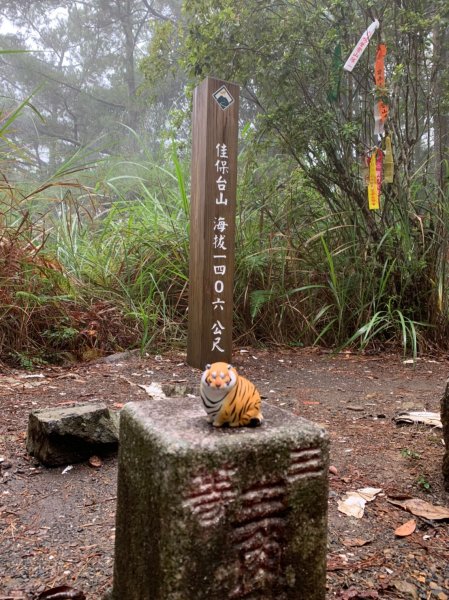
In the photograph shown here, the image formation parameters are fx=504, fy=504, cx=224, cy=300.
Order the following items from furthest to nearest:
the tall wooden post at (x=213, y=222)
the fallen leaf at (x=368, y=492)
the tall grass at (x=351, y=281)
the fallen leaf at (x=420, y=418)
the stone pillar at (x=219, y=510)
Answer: the tall grass at (x=351, y=281) → the tall wooden post at (x=213, y=222) → the fallen leaf at (x=420, y=418) → the fallen leaf at (x=368, y=492) → the stone pillar at (x=219, y=510)

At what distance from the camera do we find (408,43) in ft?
12.2

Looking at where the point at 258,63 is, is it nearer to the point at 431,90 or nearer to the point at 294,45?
the point at 294,45

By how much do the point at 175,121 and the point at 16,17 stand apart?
9722 millimetres

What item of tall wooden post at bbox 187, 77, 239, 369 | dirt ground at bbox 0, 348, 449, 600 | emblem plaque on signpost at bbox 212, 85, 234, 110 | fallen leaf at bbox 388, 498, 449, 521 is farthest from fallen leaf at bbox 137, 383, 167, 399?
emblem plaque on signpost at bbox 212, 85, 234, 110

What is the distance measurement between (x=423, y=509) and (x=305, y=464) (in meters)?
0.75

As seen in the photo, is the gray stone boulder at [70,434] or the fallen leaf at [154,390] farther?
the fallen leaf at [154,390]

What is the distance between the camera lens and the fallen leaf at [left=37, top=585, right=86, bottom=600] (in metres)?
1.13

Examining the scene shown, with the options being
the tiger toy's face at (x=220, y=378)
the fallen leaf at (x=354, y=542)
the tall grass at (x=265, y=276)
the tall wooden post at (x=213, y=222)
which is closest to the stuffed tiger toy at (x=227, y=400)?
the tiger toy's face at (x=220, y=378)

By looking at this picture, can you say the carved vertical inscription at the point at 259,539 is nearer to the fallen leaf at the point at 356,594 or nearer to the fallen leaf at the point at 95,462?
the fallen leaf at the point at 356,594

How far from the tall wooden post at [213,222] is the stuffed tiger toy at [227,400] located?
1.90 m

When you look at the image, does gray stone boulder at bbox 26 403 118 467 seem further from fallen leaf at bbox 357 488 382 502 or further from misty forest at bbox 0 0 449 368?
misty forest at bbox 0 0 449 368

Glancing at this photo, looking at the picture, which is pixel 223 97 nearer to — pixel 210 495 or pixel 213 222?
pixel 213 222

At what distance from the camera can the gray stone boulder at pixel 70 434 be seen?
1.75m

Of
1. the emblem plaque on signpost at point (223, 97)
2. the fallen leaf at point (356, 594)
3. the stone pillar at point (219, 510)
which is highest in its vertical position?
the emblem plaque on signpost at point (223, 97)
